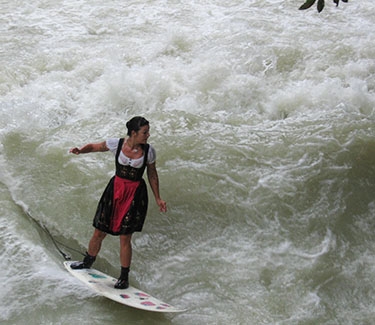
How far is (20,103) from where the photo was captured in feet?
21.4

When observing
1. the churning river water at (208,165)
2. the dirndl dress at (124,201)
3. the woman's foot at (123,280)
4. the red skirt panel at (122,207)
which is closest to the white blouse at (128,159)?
the dirndl dress at (124,201)

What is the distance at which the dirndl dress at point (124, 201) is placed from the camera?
382cm

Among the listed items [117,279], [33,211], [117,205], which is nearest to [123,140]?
[117,205]

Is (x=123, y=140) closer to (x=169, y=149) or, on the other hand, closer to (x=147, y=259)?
(x=147, y=259)

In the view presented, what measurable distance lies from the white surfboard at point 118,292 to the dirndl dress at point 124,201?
1.17ft

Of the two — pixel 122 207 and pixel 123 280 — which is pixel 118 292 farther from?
pixel 122 207

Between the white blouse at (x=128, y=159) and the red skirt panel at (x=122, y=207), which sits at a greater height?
the white blouse at (x=128, y=159)

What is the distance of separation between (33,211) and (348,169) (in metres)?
2.87

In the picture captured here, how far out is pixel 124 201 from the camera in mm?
3846

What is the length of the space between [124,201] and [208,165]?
5.21ft

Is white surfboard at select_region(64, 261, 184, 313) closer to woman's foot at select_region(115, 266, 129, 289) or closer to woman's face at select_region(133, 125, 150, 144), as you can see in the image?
woman's foot at select_region(115, 266, 129, 289)

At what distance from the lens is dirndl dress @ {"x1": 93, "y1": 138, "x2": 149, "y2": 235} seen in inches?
150

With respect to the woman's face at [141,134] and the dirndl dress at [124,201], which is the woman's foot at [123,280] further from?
the woman's face at [141,134]

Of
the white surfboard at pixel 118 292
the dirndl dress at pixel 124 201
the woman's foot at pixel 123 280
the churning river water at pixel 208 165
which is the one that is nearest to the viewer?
the white surfboard at pixel 118 292
